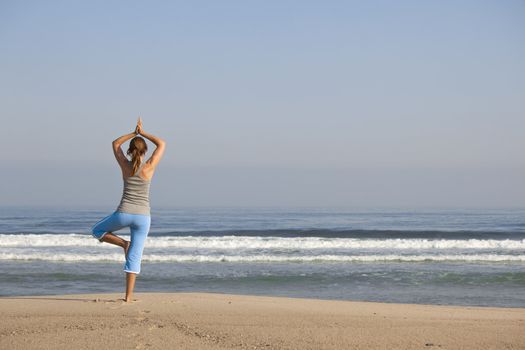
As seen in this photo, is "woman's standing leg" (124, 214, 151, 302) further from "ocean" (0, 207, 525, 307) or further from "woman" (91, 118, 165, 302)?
"ocean" (0, 207, 525, 307)

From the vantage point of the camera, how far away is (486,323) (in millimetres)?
6273

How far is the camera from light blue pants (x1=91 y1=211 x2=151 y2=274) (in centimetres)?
648

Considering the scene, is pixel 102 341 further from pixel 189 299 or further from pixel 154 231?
pixel 154 231

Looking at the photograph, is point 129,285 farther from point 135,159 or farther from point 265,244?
point 265,244

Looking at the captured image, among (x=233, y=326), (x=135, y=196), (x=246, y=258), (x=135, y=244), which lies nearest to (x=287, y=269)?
(x=246, y=258)

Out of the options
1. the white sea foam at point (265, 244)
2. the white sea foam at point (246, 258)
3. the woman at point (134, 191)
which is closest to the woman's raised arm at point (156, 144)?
the woman at point (134, 191)

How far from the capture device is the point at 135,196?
6488 millimetres

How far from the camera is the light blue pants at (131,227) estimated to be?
6477 millimetres

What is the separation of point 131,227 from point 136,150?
819 mm

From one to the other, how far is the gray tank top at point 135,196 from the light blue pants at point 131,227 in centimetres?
5

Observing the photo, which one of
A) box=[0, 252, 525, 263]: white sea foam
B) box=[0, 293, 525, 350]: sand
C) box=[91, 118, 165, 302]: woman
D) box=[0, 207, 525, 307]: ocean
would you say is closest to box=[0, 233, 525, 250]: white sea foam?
box=[0, 207, 525, 307]: ocean

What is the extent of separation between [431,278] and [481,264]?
3.30 metres

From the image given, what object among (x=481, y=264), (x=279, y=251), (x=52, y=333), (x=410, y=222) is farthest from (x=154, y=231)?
(x=52, y=333)

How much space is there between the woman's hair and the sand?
58.3 inches
